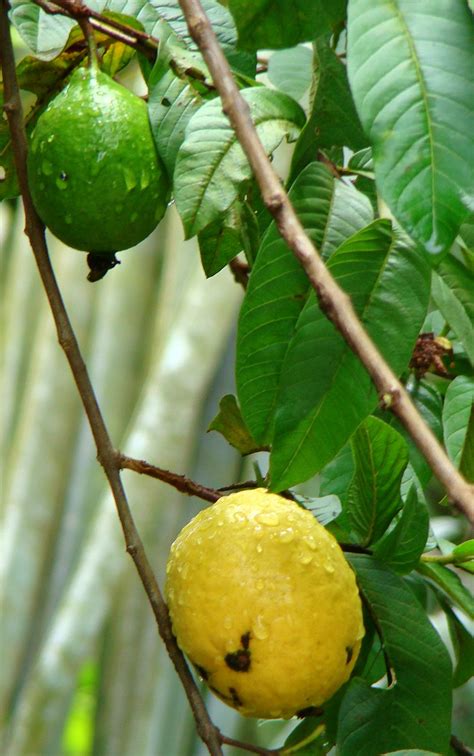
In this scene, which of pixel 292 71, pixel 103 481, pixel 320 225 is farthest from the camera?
pixel 103 481

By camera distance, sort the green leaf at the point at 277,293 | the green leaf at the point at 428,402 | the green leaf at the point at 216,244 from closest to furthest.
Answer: the green leaf at the point at 277,293 < the green leaf at the point at 216,244 < the green leaf at the point at 428,402

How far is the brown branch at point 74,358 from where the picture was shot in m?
0.58

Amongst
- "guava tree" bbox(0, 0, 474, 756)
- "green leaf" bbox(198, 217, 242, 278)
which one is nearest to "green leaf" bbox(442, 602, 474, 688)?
"guava tree" bbox(0, 0, 474, 756)

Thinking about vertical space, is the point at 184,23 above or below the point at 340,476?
above

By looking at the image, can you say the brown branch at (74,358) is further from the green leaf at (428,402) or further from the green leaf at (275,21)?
the green leaf at (428,402)

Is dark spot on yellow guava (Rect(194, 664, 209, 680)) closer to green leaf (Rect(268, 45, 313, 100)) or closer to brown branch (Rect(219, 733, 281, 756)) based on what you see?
brown branch (Rect(219, 733, 281, 756))

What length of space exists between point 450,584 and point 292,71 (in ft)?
1.77

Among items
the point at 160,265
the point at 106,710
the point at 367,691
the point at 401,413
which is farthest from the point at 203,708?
the point at 160,265

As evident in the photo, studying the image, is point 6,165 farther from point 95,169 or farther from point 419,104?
point 419,104

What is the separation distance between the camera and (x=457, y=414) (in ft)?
2.50

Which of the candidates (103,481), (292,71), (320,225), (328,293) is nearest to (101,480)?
(103,481)

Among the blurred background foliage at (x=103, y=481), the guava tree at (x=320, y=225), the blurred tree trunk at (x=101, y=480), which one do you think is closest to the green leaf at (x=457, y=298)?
the guava tree at (x=320, y=225)

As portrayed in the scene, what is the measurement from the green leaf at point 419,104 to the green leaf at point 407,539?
0.21 metres

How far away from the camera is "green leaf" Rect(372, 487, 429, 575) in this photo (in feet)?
2.10
